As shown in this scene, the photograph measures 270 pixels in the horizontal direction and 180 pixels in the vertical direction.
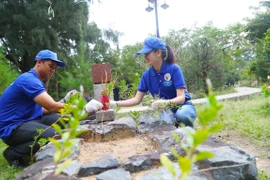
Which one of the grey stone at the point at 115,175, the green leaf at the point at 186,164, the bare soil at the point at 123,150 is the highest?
the green leaf at the point at 186,164

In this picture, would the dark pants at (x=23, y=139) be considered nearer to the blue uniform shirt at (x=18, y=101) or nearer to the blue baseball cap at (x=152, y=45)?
the blue uniform shirt at (x=18, y=101)

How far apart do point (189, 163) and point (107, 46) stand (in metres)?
10.3

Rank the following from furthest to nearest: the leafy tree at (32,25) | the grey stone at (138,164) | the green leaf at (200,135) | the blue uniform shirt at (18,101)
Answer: the leafy tree at (32,25), the blue uniform shirt at (18,101), the grey stone at (138,164), the green leaf at (200,135)

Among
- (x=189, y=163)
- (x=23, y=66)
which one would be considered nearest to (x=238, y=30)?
(x=23, y=66)

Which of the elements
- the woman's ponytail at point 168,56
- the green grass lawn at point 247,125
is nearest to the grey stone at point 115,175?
the green grass lawn at point 247,125

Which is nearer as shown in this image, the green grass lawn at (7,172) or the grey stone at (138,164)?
the grey stone at (138,164)

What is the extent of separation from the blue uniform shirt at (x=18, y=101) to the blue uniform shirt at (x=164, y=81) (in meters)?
1.03

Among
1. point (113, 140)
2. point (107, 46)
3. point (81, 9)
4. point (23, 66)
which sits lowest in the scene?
point (113, 140)

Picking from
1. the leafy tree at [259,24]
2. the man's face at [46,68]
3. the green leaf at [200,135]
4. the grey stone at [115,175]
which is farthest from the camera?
the leafy tree at [259,24]

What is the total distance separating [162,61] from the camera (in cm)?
249

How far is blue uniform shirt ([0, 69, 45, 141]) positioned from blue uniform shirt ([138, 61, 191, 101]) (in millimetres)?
1033

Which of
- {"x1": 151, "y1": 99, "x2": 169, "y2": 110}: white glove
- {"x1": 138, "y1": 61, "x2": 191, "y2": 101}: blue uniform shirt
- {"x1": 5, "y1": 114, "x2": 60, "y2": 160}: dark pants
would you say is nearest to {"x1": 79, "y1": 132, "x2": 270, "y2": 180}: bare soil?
{"x1": 151, "y1": 99, "x2": 169, "y2": 110}: white glove

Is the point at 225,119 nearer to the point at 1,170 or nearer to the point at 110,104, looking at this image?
the point at 110,104

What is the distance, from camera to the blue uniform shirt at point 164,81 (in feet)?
7.72
